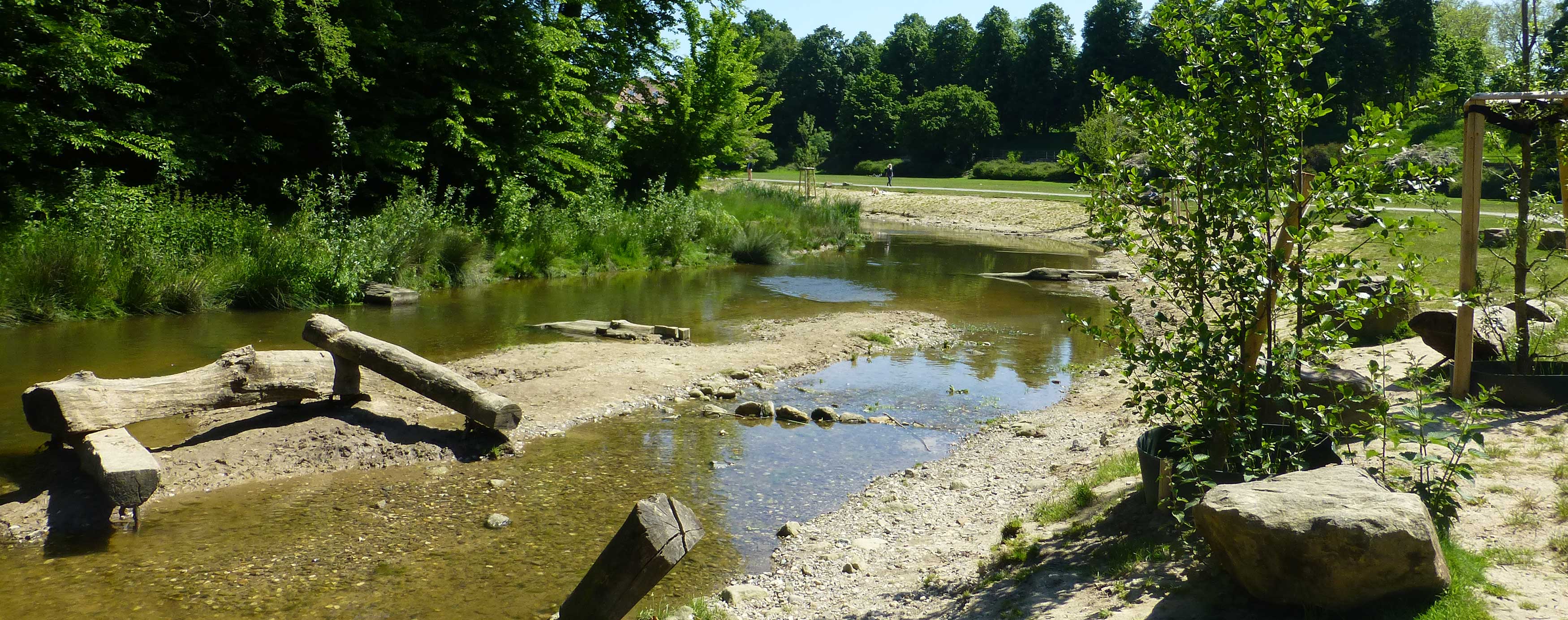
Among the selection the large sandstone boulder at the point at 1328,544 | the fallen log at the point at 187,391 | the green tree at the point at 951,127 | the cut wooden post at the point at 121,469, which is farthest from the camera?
the green tree at the point at 951,127

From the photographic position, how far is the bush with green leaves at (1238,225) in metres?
4.56

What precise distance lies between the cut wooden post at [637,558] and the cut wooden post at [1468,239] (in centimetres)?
604

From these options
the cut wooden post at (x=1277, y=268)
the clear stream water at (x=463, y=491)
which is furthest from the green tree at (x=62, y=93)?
the cut wooden post at (x=1277, y=268)

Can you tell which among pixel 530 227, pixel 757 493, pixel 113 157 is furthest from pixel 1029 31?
pixel 757 493

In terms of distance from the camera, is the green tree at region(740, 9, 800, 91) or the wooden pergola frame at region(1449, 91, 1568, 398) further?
the green tree at region(740, 9, 800, 91)

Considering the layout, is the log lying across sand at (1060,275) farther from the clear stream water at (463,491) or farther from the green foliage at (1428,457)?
the green foliage at (1428,457)

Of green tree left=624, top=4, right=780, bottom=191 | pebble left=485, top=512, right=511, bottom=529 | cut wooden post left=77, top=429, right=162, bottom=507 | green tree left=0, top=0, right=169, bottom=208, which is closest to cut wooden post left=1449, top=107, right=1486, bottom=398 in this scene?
pebble left=485, top=512, right=511, bottom=529

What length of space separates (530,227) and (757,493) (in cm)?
1487

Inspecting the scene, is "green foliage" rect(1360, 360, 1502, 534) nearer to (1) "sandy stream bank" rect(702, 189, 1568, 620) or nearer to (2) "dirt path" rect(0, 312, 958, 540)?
(1) "sandy stream bank" rect(702, 189, 1568, 620)

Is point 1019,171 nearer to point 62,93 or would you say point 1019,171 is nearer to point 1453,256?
point 1453,256

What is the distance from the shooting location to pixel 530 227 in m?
20.9

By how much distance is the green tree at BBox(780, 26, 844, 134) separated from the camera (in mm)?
97625

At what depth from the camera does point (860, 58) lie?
10306 centimetres

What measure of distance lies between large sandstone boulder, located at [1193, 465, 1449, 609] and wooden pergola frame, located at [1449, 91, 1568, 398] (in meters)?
4.10
